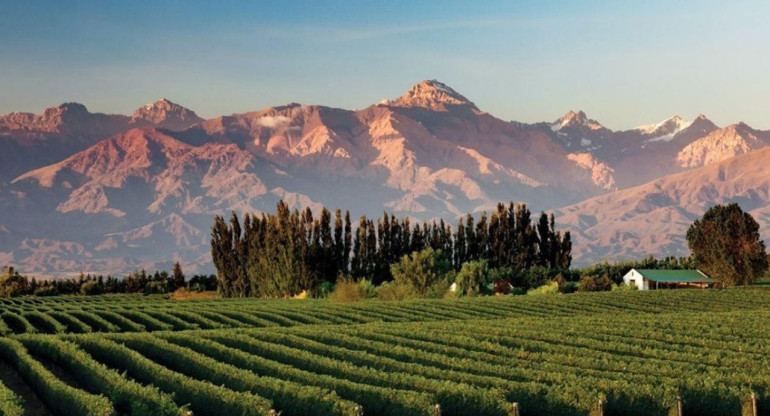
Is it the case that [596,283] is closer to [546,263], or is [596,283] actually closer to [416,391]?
[546,263]

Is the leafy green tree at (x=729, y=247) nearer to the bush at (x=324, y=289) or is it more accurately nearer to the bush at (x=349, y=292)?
the bush at (x=324, y=289)

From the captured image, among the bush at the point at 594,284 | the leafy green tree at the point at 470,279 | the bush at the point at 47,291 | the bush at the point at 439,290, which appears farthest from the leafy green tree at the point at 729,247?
the bush at the point at 47,291

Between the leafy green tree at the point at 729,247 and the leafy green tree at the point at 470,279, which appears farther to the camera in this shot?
the leafy green tree at the point at 729,247

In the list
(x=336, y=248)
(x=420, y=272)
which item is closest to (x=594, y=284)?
(x=420, y=272)

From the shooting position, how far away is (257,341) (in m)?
40.8

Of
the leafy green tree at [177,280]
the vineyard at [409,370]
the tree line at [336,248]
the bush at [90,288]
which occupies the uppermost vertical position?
the tree line at [336,248]

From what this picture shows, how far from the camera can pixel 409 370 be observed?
109 feet

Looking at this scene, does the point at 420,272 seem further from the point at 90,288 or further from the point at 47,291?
the point at 47,291

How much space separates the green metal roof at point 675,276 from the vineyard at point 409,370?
7914 centimetres

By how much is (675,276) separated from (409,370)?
114359mm

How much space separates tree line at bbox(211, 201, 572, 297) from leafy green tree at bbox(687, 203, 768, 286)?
19623mm

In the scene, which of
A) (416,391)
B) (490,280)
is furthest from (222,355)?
(490,280)

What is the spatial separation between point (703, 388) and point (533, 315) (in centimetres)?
4008

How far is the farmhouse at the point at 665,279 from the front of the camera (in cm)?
13650
